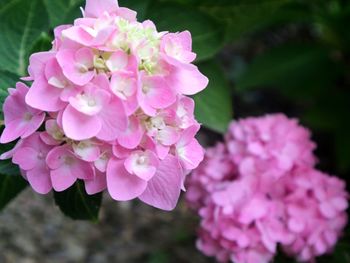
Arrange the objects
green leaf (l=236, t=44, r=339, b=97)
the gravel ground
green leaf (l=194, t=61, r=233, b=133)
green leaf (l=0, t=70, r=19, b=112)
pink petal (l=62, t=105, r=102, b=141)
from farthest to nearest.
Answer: green leaf (l=236, t=44, r=339, b=97), the gravel ground, green leaf (l=194, t=61, r=233, b=133), green leaf (l=0, t=70, r=19, b=112), pink petal (l=62, t=105, r=102, b=141)

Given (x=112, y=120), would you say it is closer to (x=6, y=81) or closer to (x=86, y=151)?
(x=86, y=151)

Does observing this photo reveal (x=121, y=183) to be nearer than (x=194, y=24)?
Yes

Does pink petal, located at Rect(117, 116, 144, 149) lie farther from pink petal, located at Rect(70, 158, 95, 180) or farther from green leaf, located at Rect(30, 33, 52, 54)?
green leaf, located at Rect(30, 33, 52, 54)

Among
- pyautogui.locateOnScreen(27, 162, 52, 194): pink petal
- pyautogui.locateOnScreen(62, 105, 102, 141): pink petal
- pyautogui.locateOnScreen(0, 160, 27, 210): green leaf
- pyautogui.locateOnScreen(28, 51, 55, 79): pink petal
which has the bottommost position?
pyautogui.locateOnScreen(0, 160, 27, 210): green leaf

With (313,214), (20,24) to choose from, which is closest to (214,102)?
(313,214)

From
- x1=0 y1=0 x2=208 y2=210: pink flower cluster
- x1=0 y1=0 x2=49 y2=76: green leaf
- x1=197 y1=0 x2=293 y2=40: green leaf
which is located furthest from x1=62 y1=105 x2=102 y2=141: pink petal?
x1=197 y1=0 x2=293 y2=40: green leaf

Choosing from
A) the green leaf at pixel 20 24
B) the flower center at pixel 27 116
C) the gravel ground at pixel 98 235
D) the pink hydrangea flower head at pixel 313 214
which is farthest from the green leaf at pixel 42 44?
the gravel ground at pixel 98 235

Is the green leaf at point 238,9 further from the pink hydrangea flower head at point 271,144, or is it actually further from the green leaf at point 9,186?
the green leaf at point 9,186
